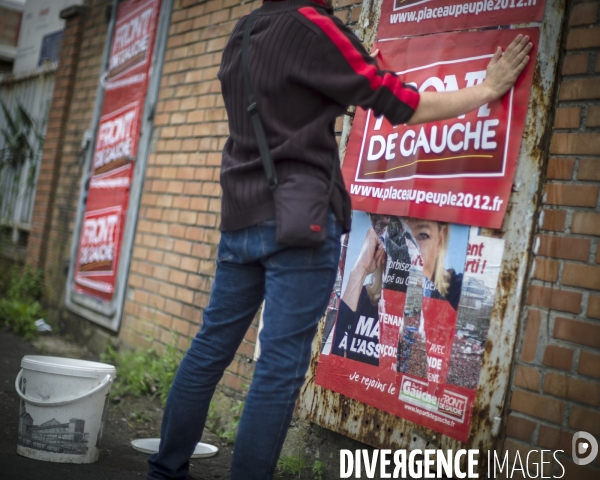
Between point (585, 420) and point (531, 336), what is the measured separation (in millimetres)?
327

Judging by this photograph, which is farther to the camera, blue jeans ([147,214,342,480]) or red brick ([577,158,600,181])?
red brick ([577,158,600,181])

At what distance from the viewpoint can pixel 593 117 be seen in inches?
92.7

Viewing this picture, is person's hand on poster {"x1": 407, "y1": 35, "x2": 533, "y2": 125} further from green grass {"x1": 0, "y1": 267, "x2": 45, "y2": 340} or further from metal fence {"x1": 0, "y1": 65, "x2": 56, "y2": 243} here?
metal fence {"x1": 0, "y1": 65, "x2": 56, "y2": 243}

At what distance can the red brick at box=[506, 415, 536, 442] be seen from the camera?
240 cm

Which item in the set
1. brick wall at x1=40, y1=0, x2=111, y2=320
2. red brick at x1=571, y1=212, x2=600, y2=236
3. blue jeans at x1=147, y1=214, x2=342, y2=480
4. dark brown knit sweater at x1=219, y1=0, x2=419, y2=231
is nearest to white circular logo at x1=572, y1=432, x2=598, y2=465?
red brick at x1=571, y1=212, x2=600, y2=236

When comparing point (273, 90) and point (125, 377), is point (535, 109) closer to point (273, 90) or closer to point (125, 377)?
point (273, 90)

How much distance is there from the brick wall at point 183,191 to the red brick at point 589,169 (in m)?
2.09

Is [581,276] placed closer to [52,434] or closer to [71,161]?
[52,434]

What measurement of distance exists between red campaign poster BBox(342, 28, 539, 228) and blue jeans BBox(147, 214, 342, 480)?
2.13 feet

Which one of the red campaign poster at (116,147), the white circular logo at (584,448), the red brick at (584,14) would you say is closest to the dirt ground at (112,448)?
the red campaign poster at (116,147)

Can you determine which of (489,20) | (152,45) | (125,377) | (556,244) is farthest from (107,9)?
(556,244)

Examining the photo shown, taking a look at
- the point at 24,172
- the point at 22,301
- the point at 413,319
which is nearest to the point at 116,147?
the point at 22,301

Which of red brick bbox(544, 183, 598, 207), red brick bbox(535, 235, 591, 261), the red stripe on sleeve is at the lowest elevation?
red brick bbox(535, 235, 591, 261)

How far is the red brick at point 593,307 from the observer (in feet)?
7.48
